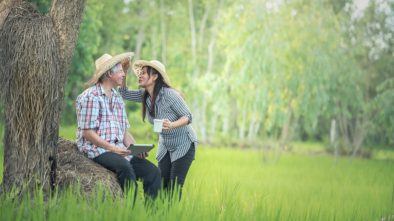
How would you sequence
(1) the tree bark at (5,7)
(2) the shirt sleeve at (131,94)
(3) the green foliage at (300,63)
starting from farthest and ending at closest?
(3) the green foliage at (300,63)
(2) the shirt sleeve at (131,94)
(1) the tree bark at (5,7)

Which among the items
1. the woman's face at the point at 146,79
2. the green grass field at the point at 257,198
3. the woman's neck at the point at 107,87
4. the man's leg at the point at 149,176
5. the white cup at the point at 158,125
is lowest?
the green grass field at the point at 257,198

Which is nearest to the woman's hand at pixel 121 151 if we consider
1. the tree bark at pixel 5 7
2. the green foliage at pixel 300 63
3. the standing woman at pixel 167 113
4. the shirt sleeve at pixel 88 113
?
the shirt sleeve at pixel 88 113

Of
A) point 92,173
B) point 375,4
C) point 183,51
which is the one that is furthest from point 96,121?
point 183,51

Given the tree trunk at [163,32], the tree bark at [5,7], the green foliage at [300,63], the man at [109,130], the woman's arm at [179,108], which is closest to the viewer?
the man at [109,130]

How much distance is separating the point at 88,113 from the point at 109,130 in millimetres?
241

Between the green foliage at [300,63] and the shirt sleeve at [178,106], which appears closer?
the shirt sleeve at [178,106]

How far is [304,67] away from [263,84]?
1.35 meters

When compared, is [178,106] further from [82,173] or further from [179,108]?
[82,173]

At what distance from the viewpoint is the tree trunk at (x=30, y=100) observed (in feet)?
19.0

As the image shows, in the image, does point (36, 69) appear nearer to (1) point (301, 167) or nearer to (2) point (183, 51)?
(1) point (301, 167)

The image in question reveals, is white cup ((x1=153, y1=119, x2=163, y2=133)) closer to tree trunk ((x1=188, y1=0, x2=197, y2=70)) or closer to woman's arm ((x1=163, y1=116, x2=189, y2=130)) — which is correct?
woman's arm ((x1=163, y1=116, x2=189, y2=130))

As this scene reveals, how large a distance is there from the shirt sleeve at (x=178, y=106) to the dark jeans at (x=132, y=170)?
68cm

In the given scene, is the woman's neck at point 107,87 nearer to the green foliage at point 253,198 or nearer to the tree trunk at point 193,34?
the green foliage at point 253,198

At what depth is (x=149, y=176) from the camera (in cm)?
622
